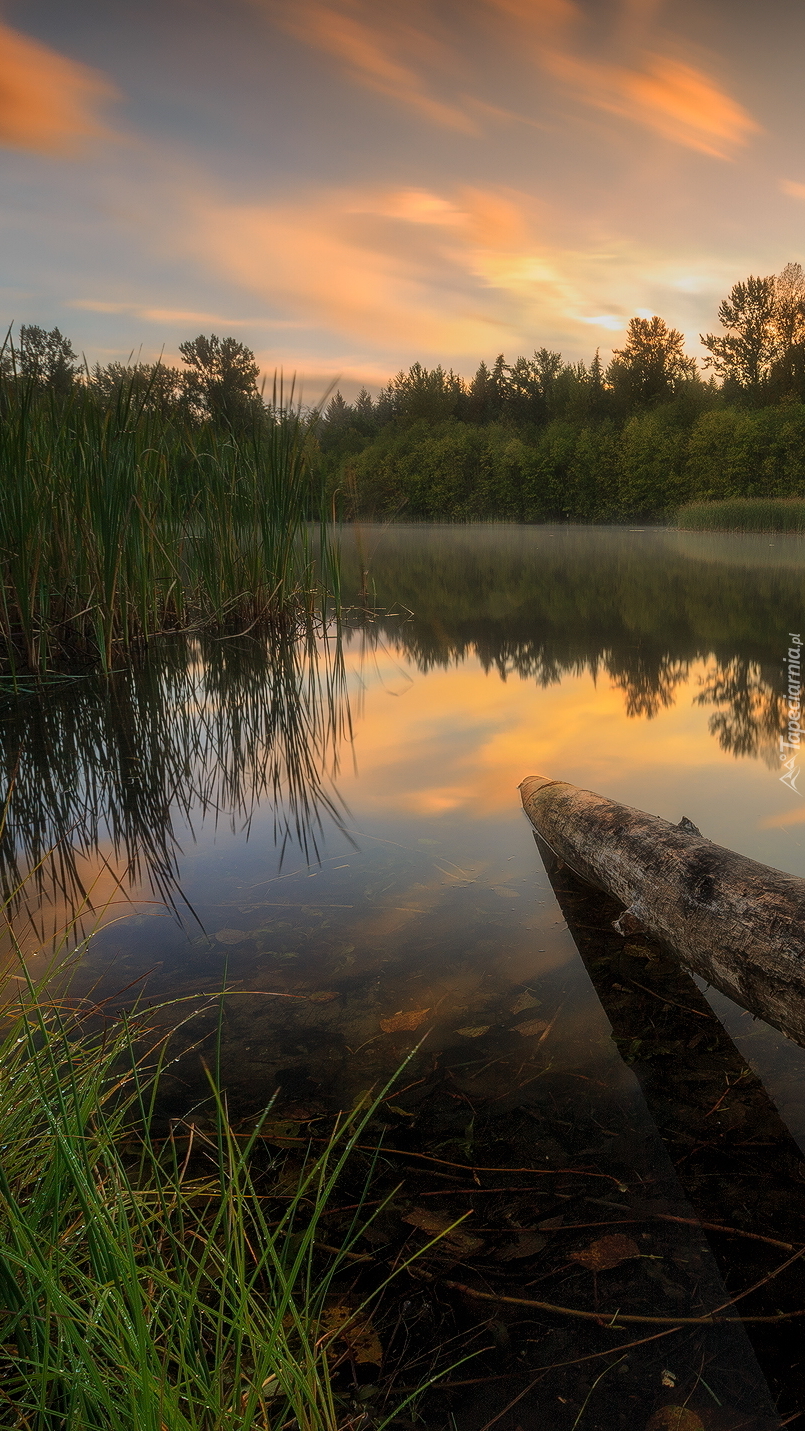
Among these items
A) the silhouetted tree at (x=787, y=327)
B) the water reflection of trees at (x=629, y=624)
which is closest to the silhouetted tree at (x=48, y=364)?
the water reflection of trees at (x=629, y=624)

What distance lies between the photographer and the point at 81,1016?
1763 mm

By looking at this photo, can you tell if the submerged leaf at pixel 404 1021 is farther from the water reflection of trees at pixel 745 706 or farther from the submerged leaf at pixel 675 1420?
the water reflection of trees at pixel 745 706

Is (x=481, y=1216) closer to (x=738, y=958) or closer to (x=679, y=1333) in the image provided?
(x=679, y=1333)

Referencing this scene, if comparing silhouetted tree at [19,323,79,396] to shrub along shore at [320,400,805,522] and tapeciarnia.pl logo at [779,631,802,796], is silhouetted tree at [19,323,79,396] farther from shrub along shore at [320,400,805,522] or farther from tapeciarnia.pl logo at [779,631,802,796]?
shrub along shore at [320,400,805,522]

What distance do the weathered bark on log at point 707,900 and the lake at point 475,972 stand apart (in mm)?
166

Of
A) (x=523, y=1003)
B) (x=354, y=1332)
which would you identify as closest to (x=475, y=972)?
(x=523, y=1003)

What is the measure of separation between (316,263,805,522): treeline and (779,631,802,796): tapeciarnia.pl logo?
26.0 meters

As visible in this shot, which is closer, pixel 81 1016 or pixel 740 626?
pixel 81 1016

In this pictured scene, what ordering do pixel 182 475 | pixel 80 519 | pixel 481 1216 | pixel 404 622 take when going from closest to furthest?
pixel 481 1216, pixel 80 519, pixel 182 475, pixel 404 622

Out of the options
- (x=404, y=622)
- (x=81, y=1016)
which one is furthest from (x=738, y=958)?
(x=404, y=622)

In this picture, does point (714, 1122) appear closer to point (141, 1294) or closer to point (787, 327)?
point (141, 1294)

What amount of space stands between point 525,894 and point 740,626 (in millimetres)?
6679

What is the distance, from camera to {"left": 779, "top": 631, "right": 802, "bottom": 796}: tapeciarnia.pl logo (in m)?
3.53

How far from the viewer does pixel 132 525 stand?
5781mm
